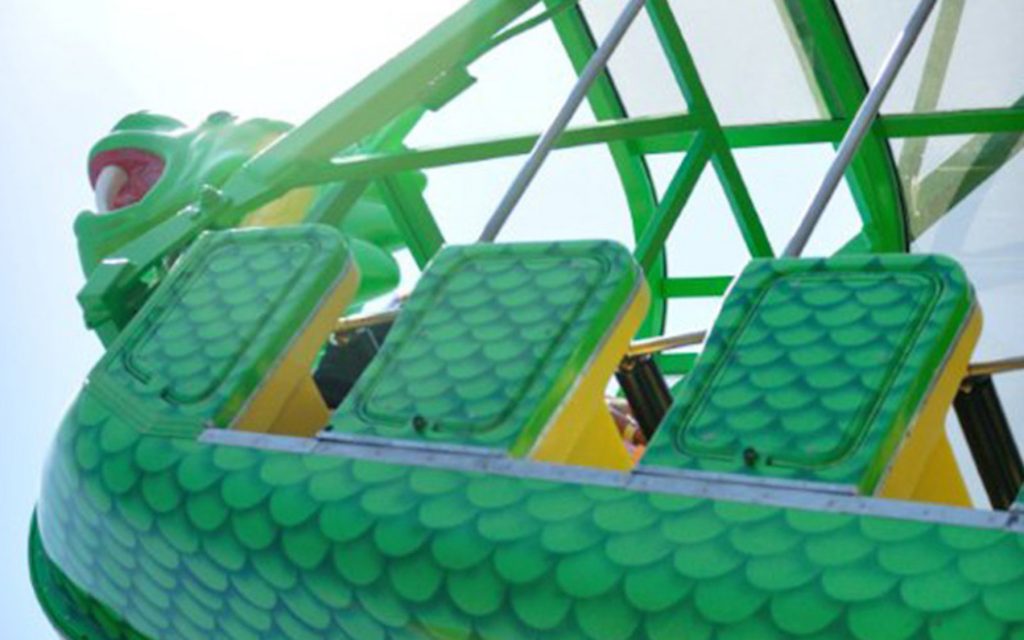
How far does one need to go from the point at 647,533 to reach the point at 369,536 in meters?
0.63

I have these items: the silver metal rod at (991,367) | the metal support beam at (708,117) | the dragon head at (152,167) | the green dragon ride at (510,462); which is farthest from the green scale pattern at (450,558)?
the metal support beam at (708,117)

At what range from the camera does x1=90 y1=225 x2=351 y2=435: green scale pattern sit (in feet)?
18.1

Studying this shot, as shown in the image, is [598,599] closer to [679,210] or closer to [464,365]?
[464,365]

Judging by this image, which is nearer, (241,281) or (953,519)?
(953,519)

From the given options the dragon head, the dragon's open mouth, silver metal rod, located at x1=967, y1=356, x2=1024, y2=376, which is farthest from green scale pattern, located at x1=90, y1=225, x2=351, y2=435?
the dragon's open mouth

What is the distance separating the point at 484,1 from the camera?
283 inches

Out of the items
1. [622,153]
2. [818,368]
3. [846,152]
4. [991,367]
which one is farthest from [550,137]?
[622,153]

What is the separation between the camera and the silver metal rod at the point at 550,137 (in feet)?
18.6

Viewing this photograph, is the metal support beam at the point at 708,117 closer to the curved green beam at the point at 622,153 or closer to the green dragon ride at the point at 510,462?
the curved green beam at the point at 622,153

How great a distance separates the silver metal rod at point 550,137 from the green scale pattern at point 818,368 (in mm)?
803

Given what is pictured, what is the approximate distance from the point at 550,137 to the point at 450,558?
1495mm

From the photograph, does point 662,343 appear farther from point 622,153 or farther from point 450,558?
point 622,153

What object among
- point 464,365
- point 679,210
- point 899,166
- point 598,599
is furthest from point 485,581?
point 899,166

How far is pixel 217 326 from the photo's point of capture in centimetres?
575
